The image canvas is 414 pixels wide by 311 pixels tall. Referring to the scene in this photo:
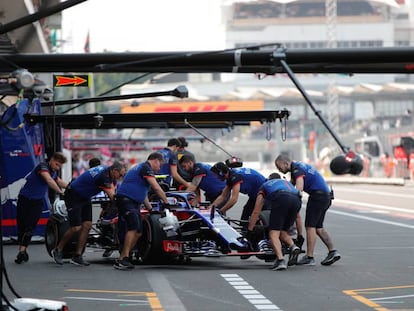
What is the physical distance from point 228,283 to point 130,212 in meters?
2.45

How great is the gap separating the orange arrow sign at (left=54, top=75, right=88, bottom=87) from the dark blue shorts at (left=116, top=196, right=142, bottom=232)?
1854 millimetres

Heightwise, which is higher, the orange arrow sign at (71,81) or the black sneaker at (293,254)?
the orange arrow sign at (71,81)

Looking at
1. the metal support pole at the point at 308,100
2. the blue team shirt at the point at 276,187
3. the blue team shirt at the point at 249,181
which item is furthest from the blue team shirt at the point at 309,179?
the metal support pole at the point at 308,100

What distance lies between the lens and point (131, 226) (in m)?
16.2

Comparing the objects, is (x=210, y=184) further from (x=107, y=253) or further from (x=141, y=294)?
(x=141, y=294)

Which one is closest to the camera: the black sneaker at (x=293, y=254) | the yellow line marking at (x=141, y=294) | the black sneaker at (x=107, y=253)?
the yellow line marking at (x=141, y=294)

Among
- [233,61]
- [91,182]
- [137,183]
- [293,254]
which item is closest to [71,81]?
[91,182]

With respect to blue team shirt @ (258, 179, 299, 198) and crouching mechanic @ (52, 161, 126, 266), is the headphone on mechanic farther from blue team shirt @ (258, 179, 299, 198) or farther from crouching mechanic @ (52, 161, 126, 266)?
crouching mechanic @ (52, 161, 126, 266)

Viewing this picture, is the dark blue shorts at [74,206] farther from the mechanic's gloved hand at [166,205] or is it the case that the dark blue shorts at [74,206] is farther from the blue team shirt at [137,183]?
the mechanic's gloved hand at [166,205]

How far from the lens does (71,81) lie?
17422 mm

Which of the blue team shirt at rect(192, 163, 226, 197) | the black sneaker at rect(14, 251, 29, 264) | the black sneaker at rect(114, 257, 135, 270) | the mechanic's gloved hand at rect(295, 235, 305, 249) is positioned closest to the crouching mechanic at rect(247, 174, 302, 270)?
the mechanic's gloved hand at rect(295, 235, 305, 249)

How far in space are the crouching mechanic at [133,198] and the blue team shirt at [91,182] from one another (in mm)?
541

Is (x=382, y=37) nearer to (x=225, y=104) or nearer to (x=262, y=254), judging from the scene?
(x=225, y=104)

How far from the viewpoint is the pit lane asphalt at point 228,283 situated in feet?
40.3
